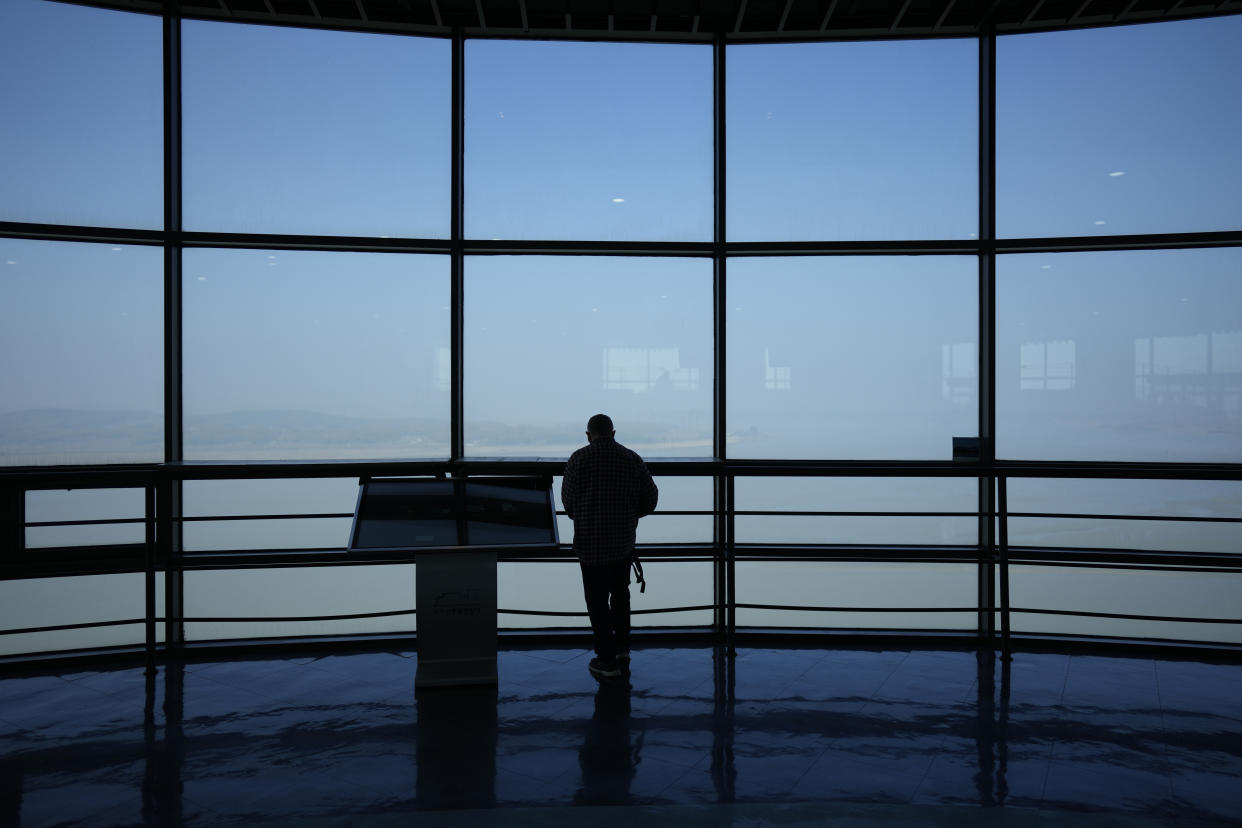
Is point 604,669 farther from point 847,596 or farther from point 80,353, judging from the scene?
point 80,353

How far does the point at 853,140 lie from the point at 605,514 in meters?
3.00

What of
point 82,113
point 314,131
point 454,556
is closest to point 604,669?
point 454,556

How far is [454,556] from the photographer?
400 centimetres

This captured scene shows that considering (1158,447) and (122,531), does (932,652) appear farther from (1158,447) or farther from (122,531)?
→ (122,531)

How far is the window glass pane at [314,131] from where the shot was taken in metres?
4.81

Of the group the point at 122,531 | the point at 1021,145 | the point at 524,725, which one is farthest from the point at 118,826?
the point at 1021,145

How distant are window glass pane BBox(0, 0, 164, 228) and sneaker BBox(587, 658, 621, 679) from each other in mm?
3598

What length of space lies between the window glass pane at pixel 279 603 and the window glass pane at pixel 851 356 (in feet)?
7.70

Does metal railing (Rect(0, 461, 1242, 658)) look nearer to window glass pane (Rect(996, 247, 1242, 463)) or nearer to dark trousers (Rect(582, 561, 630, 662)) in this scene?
window glass pane (Rect(996, 247, 1242, 463))

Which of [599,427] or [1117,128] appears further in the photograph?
[1117,128]

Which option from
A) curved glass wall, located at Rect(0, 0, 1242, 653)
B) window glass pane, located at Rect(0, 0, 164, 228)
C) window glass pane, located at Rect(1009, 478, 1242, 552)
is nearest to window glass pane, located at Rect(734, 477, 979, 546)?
curved glass wall, located at Rect(0, 0, 1242, 653)

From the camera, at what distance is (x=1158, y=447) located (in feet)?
16.3

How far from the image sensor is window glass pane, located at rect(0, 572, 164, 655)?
4.46m

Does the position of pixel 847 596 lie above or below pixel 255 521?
below
